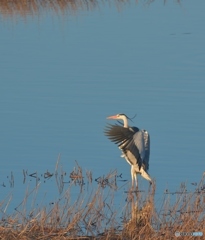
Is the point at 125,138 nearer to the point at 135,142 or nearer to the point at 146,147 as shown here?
the point at 135,142

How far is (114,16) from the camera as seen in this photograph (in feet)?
55.0

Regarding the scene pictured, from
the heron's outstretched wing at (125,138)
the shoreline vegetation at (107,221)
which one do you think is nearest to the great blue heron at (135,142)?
the heron's outstretched wing at (125,138)

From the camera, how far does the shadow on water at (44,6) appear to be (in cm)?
1682

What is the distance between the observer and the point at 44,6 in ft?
56.4

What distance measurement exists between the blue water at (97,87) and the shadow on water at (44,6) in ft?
0.93

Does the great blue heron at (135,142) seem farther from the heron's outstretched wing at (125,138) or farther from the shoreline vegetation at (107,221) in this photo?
the shoreline vegetation at (107,221)

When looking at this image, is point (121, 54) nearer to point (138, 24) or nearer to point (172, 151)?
point (138, 24)

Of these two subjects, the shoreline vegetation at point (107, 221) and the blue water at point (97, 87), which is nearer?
the shoreline vegetation at point (107, 221)

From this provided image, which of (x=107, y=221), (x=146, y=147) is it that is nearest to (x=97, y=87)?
(x=146, y=147)

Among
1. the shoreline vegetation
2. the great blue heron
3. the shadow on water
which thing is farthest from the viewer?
the shadow on water

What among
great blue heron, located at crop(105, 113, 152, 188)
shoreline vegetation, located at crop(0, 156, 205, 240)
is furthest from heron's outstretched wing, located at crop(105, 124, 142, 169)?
shoreline vegetation, located at crop(0, 156, 205, 240)

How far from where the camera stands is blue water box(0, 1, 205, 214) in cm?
954

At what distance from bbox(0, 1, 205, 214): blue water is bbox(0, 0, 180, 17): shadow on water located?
0.28 m

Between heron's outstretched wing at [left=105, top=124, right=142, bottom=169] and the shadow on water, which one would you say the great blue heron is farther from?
the shadow on water
